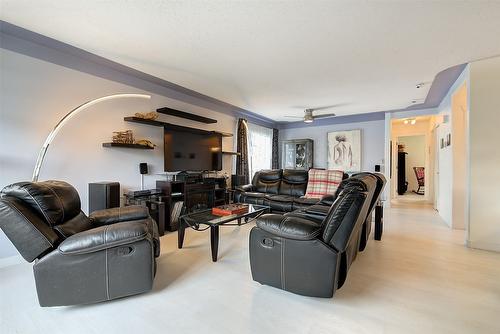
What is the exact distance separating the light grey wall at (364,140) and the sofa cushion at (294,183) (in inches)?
92.6

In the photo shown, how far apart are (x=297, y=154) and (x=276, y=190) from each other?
2537mm

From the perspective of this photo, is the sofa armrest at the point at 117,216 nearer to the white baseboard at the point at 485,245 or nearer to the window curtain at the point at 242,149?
the window curtain at the point at 242,149

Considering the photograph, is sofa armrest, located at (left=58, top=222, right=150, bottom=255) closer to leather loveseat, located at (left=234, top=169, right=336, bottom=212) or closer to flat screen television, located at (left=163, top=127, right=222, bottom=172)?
flat screen television, located at (left=163, top=127, right=222, bottom=172)

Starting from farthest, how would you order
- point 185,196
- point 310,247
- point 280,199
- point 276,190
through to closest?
point 276,190 < point 280,199 < point 185,196 < point 310,247

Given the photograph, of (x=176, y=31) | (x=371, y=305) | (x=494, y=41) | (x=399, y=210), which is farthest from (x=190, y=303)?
(x=399, y=210)

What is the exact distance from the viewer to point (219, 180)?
4746mm

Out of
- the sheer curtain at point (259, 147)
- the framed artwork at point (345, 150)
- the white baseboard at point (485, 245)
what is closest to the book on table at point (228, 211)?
the white baseboard at point (485, 245)

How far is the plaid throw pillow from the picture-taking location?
4359 mm

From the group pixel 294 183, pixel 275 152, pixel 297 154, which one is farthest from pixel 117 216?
pixel 297 154

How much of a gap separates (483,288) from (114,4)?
3859 mm

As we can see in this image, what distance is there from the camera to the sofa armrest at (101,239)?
165 centimetres

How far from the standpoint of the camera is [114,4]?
6.32 feet

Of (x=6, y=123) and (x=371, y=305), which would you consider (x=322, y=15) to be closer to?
(x=371, y=305)

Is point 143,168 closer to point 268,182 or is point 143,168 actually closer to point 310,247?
point 268,182
